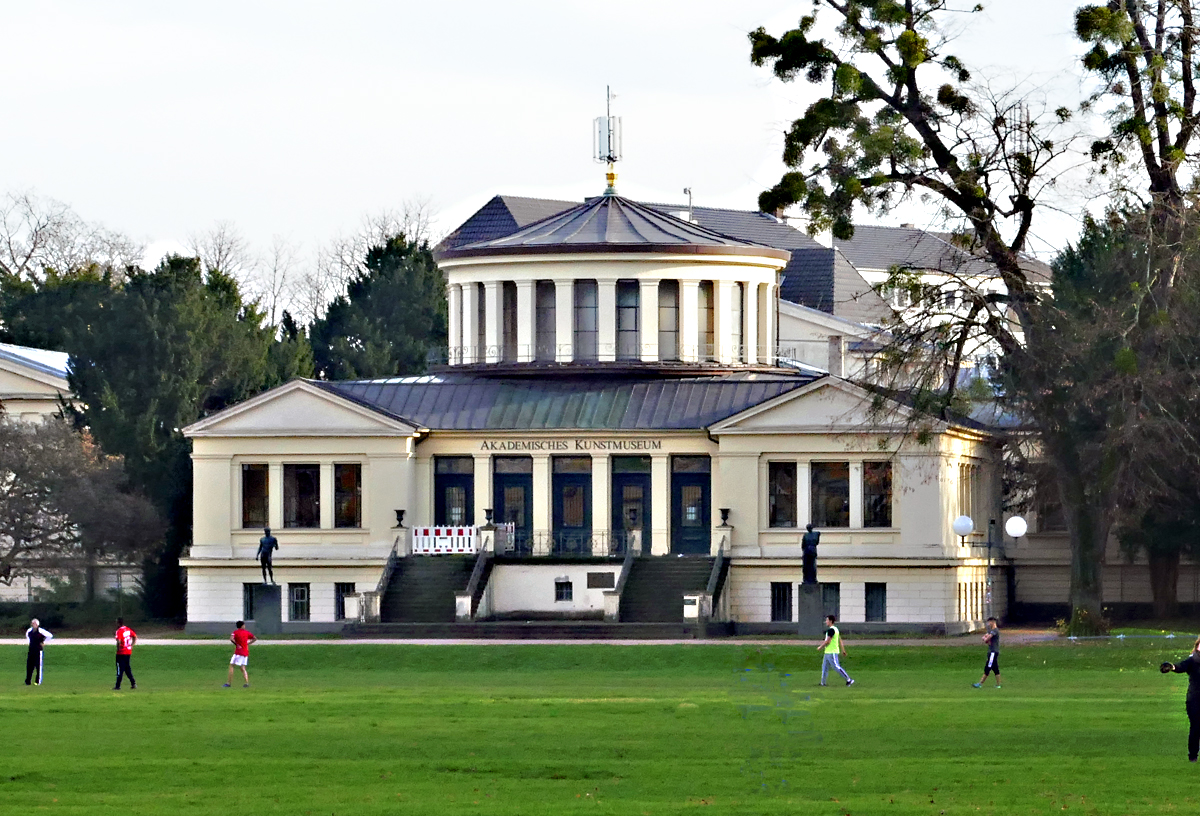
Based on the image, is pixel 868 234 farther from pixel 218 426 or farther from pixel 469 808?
pixel 469 808

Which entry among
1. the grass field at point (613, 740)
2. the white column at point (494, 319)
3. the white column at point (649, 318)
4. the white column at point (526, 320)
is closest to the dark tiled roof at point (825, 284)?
the white column at point (649, 318)

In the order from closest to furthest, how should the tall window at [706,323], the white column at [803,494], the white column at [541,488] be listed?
the white column at [803,494] < the white column at [541,488] < the tall window at [706,323]

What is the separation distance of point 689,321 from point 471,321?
22.7 feet

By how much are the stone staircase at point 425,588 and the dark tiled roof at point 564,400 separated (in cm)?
439

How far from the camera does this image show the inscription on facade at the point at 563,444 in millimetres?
72312

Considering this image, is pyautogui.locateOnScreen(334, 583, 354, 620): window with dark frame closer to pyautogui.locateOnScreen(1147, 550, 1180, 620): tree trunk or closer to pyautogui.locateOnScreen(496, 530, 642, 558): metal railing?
pyautogui.locateOnScreen(496, 530, 642, 558): metal railing

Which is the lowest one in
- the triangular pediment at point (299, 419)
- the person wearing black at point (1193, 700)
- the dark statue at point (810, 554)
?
the person wearing black at point (1193, 700)

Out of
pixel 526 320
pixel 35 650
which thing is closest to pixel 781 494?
pixel 526 320

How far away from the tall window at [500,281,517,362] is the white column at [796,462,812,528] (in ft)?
38.5

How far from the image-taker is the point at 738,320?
78.8 meters

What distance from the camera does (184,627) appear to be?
73062 mm

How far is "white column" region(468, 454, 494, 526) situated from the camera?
239 feet

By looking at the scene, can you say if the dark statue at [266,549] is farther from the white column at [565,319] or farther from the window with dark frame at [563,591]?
the white column at [565,319]

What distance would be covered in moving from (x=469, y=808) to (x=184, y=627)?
47.8 metres
